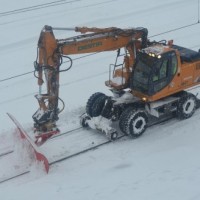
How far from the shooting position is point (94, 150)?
11430mm

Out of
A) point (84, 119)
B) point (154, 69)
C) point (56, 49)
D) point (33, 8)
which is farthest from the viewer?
point (33, 8)

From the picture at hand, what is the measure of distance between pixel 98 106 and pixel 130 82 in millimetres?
1048

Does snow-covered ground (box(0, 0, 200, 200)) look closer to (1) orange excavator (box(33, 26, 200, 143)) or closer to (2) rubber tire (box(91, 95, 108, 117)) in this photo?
(1) orange excavator (box(33, 26, 200, 143))

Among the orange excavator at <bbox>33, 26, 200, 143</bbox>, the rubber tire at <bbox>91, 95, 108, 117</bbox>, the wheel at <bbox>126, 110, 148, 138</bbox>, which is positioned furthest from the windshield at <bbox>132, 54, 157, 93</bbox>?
the rubber tire at <bbox>91, 95, 108, 117</bbox>

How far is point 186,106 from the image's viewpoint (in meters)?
12.4

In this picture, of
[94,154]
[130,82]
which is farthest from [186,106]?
[94,154]

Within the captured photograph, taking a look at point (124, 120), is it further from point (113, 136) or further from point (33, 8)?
point (33, 8)

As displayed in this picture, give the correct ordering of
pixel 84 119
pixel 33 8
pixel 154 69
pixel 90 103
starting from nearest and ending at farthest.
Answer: pixel 154 69
pixel 84 119
pixel 90 103
pixel 33 8

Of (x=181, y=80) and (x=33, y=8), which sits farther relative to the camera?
(x=33, y=8)

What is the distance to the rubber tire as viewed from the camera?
12.3m

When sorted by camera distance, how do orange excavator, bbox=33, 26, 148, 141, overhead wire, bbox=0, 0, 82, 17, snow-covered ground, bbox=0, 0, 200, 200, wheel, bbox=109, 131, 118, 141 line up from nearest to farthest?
snow-covered ground, bbox=0, 0, 200, 200, orange excavator, bbox=33, 26, 148, 141, wheel, bbox=109, 131, 118, 141, overhead wire, bbox=0, 0, 82, 17

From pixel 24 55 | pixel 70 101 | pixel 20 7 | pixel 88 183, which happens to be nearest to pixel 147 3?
pixel 20 7

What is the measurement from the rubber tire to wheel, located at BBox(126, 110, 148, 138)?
110 centimetres

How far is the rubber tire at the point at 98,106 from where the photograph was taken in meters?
12.3
